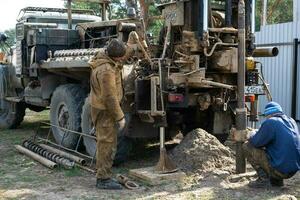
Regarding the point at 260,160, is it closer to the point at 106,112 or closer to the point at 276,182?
the point at 276,182

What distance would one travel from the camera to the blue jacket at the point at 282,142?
18.9ft

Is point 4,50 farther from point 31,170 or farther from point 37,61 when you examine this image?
point 31,170

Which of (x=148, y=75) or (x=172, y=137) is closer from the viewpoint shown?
(x=148, y=75)

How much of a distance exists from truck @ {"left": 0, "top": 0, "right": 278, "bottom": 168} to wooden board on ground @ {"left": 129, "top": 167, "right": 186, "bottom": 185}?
0.65 meters

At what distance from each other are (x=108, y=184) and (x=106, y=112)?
861 mm

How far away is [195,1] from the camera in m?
7.10

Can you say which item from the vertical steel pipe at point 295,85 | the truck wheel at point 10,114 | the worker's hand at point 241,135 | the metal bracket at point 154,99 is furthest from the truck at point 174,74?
the vertical steel pipe at point 295,85

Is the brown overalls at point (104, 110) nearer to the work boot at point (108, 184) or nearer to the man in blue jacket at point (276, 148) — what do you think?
the work boot at point (108, 184)

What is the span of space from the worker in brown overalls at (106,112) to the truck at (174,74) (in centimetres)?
73

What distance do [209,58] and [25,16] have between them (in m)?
4.89

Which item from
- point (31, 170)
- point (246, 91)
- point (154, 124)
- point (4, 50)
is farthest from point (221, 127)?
point (4, 50)

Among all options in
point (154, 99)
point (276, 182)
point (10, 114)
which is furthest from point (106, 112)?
point (10, 114)

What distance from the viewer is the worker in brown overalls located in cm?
602

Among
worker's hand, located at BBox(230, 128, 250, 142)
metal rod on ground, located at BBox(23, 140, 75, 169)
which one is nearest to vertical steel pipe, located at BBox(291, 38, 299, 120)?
worker's hand, located at BBox(230, 128, 250, 142)
